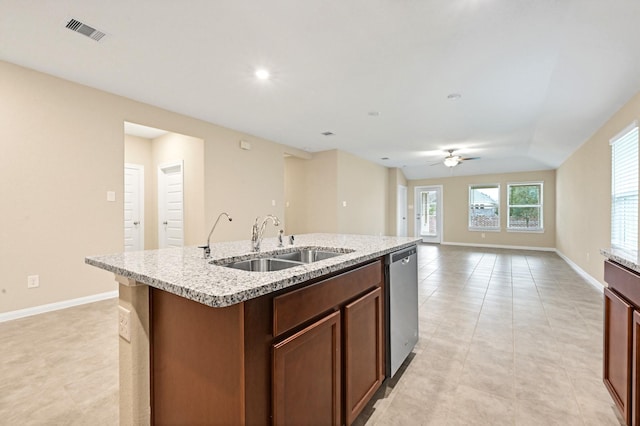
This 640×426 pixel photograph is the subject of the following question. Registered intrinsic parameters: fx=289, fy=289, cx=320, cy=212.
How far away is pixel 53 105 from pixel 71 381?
3.00 meters

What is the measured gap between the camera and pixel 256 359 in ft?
3.08

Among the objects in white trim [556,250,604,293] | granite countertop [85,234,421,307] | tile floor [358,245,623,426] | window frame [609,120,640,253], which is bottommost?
tile floor [358,245,623,426]

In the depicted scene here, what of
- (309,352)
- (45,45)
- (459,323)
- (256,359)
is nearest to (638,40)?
(459,323)

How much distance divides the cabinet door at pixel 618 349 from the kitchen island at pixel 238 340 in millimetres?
1212

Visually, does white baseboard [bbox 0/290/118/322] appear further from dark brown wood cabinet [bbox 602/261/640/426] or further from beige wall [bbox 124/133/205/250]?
dark brown wood cabinet [bbox 602/261/640/426]

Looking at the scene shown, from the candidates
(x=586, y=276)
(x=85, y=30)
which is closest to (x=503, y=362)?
(x=586, y=276)

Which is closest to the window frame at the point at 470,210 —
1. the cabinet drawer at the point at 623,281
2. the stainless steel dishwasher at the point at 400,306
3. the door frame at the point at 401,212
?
the door frame at the point at 401,212

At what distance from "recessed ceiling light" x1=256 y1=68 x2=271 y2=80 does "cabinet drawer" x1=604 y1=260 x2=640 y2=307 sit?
3.19 m

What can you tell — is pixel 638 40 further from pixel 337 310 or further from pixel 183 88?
pixel 183 88

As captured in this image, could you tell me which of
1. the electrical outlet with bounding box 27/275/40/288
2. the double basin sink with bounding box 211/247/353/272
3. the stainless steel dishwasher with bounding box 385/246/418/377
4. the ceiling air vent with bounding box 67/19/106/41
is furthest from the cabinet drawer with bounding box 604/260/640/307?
the electrical outlet with bounding box 27/275/40/288

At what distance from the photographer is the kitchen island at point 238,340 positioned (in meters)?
0.93

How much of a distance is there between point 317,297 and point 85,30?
2981 millimetres

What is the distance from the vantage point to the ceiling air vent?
7.70ft

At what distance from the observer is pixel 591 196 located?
469 centimetres
